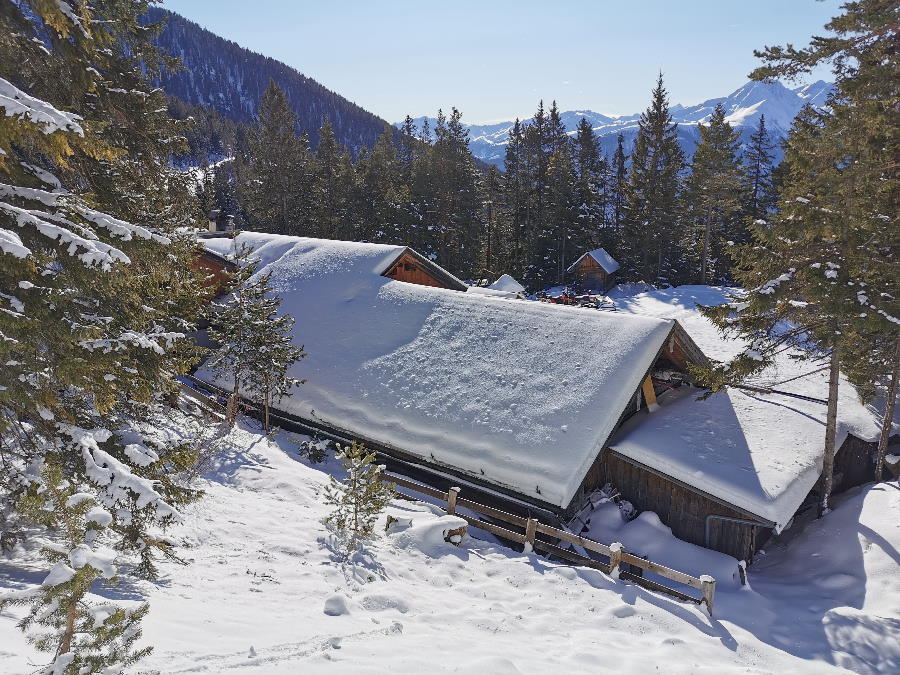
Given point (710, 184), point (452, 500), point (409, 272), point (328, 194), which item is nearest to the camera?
point (452, 500)

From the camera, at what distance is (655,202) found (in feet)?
151

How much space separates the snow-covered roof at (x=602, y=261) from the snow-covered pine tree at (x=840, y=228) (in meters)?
32.9

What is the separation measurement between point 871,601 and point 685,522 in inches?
153

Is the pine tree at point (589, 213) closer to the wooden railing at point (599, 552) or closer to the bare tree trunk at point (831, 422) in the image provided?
the bare tree trunk at point (831, 422)

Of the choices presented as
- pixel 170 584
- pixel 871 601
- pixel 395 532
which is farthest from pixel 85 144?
pixel 871 601

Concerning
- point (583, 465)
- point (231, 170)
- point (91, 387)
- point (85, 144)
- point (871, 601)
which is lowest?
point (871, 601)

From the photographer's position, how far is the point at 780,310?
13422 millimetres

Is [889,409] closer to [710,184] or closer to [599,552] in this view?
[599,552]

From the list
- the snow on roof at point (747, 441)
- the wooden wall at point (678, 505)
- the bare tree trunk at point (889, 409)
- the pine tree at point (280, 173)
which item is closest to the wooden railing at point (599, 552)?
the wooden wall at point (678, 505)

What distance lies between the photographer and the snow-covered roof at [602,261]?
154ft

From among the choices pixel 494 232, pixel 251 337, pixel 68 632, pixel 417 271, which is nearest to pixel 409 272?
pixel 417 271

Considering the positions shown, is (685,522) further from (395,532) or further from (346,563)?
(346,563)

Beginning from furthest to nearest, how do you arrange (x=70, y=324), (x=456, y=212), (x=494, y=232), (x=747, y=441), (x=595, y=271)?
(x=494, y=232) → (x=456, y=212) → (x=595, y=271) → (x=747, y=441) → (x=70, y=324)

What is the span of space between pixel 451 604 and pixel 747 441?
961 cm
